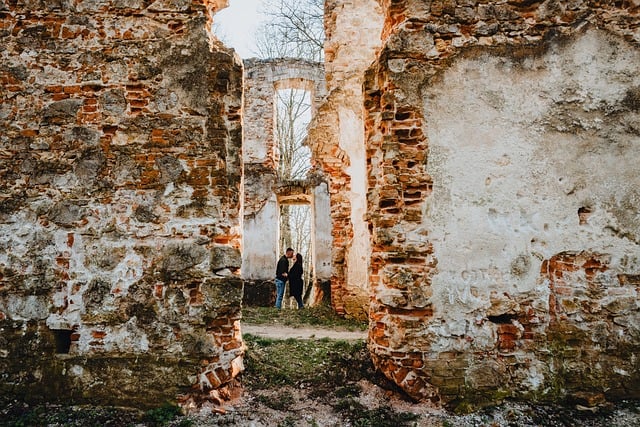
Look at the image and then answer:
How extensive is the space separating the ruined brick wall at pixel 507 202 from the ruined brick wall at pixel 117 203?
1397 millimetres

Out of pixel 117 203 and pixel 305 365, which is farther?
pixel 305 365

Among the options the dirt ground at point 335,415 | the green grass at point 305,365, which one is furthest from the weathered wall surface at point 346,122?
the dirt ground at point 335,415

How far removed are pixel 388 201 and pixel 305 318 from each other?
433 centimetres

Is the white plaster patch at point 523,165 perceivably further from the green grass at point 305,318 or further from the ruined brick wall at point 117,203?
the green grass at point 305,318

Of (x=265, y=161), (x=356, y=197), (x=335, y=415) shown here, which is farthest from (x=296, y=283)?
(x=335, y=415)

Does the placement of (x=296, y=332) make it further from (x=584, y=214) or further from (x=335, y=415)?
(x=584, y=214)

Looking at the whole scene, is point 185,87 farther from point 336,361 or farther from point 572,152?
point 572,152

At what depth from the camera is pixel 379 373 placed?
387 centimetres

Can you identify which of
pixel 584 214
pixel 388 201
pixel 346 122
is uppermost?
pixel 346 122

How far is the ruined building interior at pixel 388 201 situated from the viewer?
11.8 ft

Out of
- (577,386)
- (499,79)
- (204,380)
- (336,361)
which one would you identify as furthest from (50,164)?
(577,386)

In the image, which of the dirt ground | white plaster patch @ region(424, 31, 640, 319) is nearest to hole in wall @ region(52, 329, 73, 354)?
the dirt ground

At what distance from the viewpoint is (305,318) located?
754 cm

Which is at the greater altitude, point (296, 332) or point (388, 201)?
point (388, 201)
